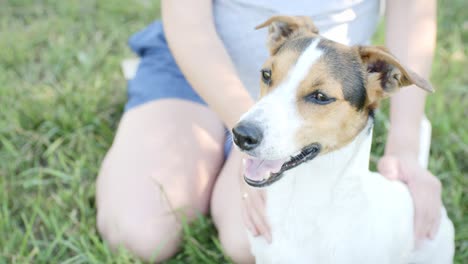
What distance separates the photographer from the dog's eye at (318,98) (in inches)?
74.2

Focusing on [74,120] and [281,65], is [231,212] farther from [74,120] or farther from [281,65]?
[74,120]

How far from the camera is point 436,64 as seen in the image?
13.3 ft

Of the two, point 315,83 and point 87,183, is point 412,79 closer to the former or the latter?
point 315,83

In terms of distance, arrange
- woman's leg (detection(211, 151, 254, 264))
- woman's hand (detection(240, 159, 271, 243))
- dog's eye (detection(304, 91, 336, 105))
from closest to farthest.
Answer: dog's eye (detection(304, 91, 336, 105)) < woman's hand (detection(240, 159, 271, 243)) < woman's leg (detection(211, 151, 254, 264))

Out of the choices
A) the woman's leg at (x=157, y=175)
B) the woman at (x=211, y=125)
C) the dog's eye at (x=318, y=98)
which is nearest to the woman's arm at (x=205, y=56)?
the woman at (x=211, y=125)

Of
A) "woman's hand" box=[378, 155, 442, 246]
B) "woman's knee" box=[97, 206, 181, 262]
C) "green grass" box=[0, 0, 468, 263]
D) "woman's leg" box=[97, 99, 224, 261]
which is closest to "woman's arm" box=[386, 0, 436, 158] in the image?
"woman's hand" box=[378, 155, 442, 246]

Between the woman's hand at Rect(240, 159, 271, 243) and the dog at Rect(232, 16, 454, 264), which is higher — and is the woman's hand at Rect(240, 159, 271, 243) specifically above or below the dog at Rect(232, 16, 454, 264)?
below

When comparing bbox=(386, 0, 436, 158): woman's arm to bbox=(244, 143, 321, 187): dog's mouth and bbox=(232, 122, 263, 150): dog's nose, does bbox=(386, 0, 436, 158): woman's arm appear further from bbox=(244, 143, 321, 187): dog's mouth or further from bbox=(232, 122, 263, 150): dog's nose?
bbox=(232, 122, 263, 150): dog's nose

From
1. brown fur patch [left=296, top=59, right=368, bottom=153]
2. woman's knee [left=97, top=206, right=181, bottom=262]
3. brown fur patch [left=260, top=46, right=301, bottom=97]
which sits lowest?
woman's knee [left=97, top=206, right=181, bottom=262]

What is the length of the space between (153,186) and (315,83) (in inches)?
50.3

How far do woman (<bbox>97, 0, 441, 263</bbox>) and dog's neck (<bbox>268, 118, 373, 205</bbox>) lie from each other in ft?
0.96

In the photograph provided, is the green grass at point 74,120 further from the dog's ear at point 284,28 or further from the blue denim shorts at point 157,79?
the dog's ear at point 284,28

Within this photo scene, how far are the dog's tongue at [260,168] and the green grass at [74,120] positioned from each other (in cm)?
84

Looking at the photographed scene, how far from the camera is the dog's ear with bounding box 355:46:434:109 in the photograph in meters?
1.90
